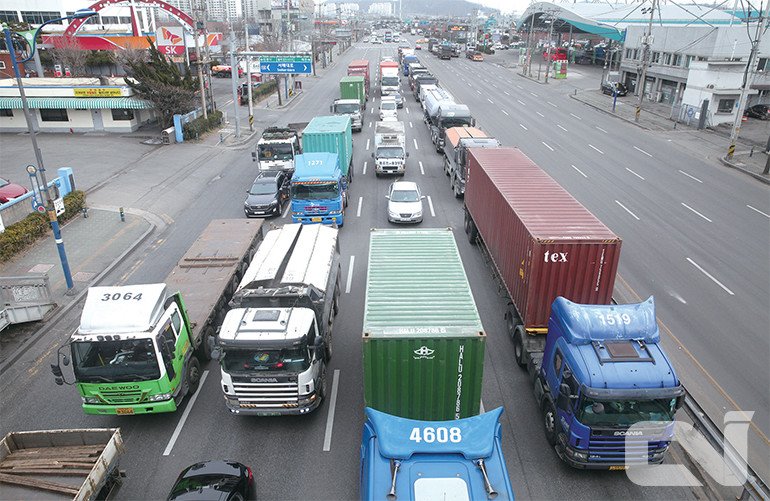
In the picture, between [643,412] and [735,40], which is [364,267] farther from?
[735,40]

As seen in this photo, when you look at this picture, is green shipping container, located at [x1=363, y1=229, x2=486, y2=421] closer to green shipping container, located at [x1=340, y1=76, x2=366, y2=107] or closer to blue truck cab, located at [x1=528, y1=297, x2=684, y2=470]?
blue truck cab, located at [x1=528, y1=297, x2=684, y2=470]

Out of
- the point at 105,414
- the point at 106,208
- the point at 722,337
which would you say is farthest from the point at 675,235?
the point at 106,208

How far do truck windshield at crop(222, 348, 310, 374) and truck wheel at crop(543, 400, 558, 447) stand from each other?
225 inches

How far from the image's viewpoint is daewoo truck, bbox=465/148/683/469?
993 centimetres

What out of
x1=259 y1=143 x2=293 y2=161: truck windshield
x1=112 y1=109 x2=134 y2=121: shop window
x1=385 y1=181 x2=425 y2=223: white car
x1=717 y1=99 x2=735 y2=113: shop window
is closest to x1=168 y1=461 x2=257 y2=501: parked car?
x1=385 y1=181 x2=425 y2=223: white car

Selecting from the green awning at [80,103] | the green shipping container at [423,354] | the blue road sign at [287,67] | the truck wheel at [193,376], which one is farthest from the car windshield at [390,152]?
the green awning at [80,103]

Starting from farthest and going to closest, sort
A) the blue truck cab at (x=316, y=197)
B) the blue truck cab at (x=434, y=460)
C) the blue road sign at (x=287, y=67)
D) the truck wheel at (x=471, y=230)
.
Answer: the blue road sign at (x=287, y=67) < the blue truck cab at (x=316, y=197) < the truck wheel at (x=471, y=230) < the blue truck cab at (x=434, y=460)

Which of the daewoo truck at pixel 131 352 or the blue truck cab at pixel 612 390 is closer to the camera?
the blue truck cab at pixel 612 390

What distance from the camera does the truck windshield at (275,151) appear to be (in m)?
28.8

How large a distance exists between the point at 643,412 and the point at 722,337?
7742 mm

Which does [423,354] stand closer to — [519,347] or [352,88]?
[519,347]

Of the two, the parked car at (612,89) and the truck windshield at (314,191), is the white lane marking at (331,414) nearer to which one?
the truck windshield at (314,191)

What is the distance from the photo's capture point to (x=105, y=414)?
12086 millimetres

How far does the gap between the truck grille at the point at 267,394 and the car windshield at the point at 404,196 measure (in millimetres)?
14483
